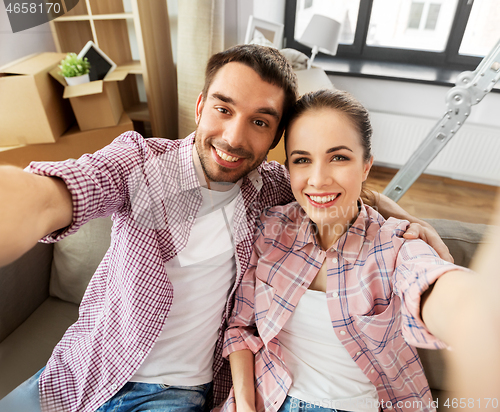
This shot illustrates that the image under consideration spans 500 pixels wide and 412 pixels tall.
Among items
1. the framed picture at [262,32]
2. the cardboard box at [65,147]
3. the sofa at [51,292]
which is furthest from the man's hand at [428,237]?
the cardboard box at [65,147]

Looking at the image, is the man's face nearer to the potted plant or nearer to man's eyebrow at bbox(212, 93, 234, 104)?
man's eyebrow at bbox(212, 93, 234, 104)

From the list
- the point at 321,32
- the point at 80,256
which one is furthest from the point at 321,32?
the point at 80,256

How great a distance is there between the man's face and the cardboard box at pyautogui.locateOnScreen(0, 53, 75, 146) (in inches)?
54.9

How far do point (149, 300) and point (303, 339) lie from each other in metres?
0.39

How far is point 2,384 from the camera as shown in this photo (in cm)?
99

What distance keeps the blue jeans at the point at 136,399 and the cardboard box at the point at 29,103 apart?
1533 mm

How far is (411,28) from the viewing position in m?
3.02

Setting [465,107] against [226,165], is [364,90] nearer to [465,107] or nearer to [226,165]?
[465,107]

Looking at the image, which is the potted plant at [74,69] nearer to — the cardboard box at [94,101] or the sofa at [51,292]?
the cardboard box at [94,101]

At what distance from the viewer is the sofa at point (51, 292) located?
101 cm

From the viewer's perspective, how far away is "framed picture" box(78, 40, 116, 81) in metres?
2.05

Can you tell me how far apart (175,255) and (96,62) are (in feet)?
5.83

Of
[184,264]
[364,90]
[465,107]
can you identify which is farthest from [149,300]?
[364,90]

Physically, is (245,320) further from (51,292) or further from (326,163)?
(51,292)
